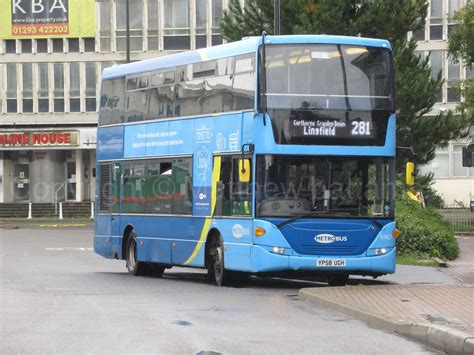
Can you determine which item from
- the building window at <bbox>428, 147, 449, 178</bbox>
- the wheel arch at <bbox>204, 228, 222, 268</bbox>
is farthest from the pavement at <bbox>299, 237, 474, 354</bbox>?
the building window at <bbox>428, 147, 449, 178</bbox>

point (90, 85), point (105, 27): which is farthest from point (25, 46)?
point (105, 27)

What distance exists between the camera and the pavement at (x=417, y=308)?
10977mm

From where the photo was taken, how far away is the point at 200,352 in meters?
10.4

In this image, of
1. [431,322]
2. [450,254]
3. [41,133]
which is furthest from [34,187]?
[431,322]

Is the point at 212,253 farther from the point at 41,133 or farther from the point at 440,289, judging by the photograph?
the point at 41,133

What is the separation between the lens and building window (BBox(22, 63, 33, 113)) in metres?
62.1

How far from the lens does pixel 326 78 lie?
1808cm

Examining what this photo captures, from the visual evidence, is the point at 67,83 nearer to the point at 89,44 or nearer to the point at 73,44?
the point at 73,44

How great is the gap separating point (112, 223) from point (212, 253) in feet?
14.9

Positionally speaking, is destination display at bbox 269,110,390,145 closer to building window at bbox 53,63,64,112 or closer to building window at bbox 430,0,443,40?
building window at bbox 430,0,443,40

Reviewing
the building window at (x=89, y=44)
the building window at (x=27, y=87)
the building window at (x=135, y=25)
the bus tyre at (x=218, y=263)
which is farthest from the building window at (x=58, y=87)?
the bus tyre at (x=218, y=263)

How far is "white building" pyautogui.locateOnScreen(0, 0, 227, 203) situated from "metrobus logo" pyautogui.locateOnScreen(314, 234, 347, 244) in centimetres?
4349

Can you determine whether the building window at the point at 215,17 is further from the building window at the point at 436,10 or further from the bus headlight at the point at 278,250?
the bus headlight at the point at 278,250

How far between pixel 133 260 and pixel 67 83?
40695 mm
